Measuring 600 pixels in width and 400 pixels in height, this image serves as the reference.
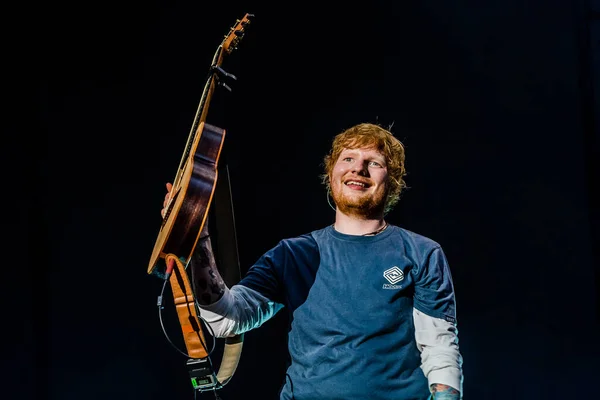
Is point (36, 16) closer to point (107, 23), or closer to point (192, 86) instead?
point (107, 23)

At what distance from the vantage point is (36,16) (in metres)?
2.87

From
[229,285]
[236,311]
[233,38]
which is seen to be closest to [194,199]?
[236,311]

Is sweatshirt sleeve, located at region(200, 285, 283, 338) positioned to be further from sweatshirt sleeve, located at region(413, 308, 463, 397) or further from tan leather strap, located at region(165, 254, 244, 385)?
sweatshirt sleeve, located at region(413, 308, 463, 397)

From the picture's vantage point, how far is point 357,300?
198cm

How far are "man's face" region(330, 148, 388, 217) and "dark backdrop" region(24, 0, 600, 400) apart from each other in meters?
0.88

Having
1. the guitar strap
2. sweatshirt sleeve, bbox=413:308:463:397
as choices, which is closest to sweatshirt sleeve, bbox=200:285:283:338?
the guitar strap

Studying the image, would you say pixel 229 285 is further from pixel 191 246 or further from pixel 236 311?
pixel 191 246

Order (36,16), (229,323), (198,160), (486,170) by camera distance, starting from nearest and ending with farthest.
Result: 1. (198,160)
2. (229,323)
3. (36,16)
4. (486,170)

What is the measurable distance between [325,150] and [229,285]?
1130mm

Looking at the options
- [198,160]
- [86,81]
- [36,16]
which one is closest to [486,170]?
[198,160]

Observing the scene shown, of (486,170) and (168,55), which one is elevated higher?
(168,55)

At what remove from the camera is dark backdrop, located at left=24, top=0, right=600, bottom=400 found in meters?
2.85

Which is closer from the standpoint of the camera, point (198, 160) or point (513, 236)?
point (198, 160)

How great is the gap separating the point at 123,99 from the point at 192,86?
1.16 feet
